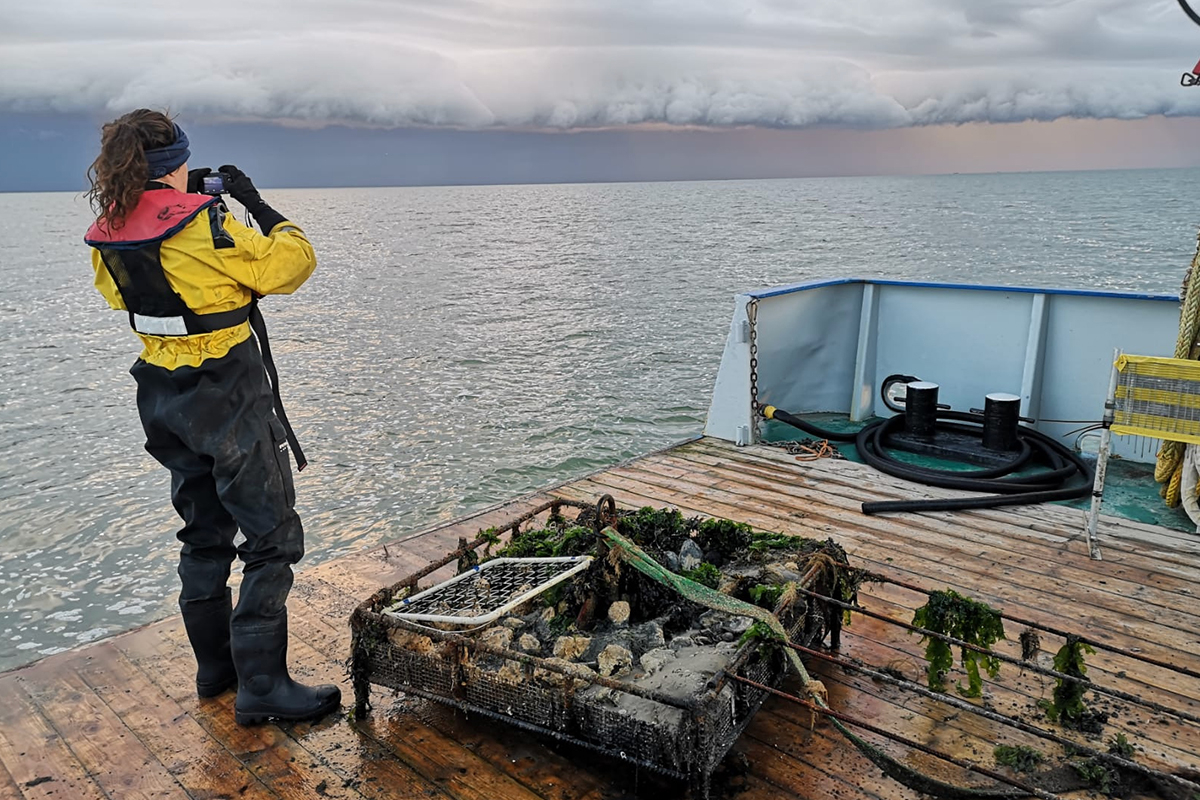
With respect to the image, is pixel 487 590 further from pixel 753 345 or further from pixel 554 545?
pixel 753 345

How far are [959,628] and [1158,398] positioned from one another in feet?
7.32

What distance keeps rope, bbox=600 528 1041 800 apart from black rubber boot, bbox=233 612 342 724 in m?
1.35

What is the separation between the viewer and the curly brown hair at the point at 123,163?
2859 mm

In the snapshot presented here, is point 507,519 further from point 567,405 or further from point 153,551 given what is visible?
point 567,405

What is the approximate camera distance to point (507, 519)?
5.44 m

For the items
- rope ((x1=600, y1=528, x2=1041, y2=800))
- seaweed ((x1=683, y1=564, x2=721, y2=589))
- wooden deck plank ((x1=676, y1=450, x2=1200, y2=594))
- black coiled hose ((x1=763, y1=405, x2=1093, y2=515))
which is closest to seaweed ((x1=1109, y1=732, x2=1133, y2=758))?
rope ((x1=600, y1=528, x2=1041, y2=800))

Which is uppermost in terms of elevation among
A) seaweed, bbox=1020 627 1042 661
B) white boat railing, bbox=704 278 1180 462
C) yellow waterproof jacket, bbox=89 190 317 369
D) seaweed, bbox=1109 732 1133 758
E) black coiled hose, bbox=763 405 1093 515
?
yellow waterproof jacket, bbox=89 190 317 369

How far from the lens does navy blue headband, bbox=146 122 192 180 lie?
294 cm

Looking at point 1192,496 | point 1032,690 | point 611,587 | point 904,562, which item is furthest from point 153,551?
point 1192,496

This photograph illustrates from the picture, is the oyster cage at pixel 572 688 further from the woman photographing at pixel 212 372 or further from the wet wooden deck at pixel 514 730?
the woman photographing at pixel 212 372

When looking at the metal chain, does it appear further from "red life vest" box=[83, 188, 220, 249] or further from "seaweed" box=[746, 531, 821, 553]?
"red life vest" box=[83, 188, 220, 249]

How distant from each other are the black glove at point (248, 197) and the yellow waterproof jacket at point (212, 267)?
0.27ft

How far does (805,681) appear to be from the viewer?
2.88 m

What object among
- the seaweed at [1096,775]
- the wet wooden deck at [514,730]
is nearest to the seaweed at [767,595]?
the wet wooden deck at [514,730]
